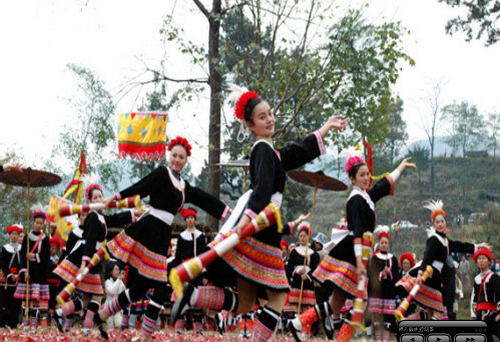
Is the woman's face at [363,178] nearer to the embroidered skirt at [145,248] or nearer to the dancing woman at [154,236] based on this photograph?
the dancing woman at [154,236]

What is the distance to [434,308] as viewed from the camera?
28.1 feet

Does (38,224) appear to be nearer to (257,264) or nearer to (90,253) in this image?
(90,253)

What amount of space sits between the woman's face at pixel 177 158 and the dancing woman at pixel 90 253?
1.17 metres

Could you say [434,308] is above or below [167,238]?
below

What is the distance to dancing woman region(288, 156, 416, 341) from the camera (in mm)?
6004

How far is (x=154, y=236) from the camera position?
19.6 ft

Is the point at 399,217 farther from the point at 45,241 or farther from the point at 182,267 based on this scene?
the point at 182,267

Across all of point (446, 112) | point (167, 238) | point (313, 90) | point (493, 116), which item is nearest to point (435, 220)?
point (167, 238)

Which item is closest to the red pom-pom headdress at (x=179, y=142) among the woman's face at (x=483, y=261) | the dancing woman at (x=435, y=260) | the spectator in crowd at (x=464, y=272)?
the dancing woman at (x=435, y=260)

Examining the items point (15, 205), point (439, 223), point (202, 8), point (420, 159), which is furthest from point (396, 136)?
point (439, 223)

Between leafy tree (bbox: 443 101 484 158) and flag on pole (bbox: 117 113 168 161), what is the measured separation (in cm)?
3082

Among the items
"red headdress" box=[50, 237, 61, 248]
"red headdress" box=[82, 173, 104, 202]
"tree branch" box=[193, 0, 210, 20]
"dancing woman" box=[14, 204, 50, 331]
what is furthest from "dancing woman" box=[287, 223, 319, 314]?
"tree branch" box=[193, 0, 210, 20]

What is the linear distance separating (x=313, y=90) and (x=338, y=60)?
3.39 feet

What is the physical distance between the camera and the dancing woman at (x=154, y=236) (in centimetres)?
584
